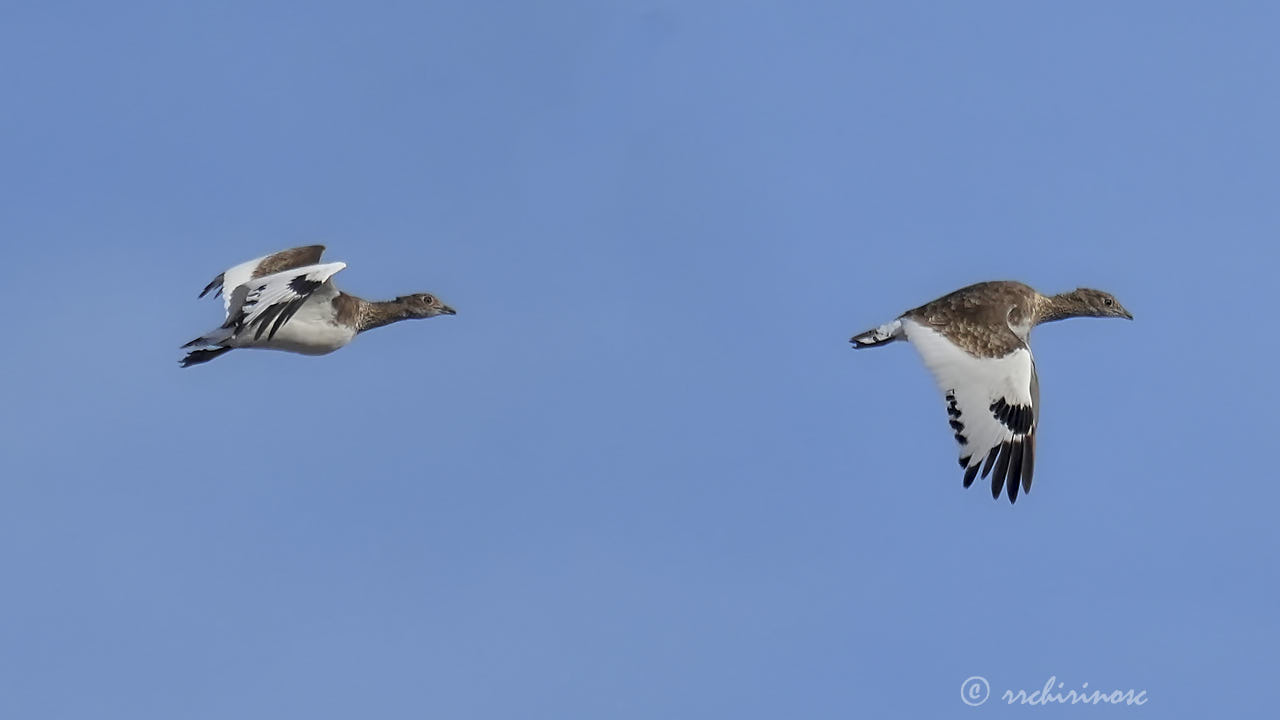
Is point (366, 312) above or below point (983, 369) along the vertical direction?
above

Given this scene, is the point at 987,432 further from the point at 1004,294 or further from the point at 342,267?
the point at 342,267

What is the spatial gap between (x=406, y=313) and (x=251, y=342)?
322 centimetres

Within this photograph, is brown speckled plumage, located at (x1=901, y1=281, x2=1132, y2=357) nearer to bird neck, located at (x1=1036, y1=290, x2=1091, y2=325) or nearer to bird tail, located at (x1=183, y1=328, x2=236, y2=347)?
bird neck, located at (x1=1036, y1=290, x2=1091, y2=325)

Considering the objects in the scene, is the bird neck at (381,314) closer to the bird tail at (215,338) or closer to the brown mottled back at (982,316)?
the bird tail at (215,338)

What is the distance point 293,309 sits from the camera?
27594mm

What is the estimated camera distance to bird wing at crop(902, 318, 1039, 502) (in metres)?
26.8

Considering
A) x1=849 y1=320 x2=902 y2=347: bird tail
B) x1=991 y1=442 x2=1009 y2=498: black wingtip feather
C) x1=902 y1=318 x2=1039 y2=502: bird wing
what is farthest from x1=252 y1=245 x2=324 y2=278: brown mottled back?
x1=991 y1=442 x2=1009 y2=498: black wingtip feather

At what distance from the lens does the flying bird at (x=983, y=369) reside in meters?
26.8

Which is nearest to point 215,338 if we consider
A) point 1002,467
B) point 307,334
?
point 307,334

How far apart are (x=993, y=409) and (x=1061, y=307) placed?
176 inches

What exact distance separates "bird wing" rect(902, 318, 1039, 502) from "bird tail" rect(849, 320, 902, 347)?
92 cm

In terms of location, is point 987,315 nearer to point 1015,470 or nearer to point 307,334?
point 1015,470

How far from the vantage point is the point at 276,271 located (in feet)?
101

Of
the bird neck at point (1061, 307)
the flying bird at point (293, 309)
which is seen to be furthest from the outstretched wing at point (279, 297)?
Result: the bird neck at point (1061, 307)
